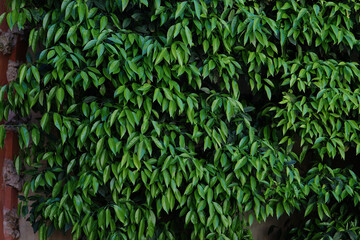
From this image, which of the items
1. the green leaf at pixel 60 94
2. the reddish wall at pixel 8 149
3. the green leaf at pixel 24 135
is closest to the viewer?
the green leaf at pixel 60 94

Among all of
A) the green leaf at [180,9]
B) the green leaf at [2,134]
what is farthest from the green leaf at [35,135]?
the green leaf at [180,9]

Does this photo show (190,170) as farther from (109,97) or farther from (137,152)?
(109,97)

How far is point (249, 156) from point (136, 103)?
0.73 meters


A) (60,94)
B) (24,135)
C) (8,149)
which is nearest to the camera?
(60,94)

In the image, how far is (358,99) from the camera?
3018mm

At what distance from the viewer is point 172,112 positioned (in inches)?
102

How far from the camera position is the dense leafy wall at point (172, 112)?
257 cm

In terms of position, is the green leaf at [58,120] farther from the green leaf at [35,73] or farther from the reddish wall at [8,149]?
the reddish wall at [8,149]

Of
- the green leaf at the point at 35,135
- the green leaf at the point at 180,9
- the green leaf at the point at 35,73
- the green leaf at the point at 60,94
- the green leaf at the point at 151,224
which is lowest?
the green leaf at the point at 151,224

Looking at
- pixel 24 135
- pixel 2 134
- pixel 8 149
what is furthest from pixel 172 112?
pixel 8 149

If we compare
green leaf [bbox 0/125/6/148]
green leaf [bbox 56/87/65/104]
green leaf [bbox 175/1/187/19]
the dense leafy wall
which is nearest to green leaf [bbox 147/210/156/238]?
the dense leafy wall

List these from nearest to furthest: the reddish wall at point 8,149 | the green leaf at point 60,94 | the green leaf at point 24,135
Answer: the green leaf at point 60,94 < the green leaf at point 24,135 < the reddish wall at point 8,149

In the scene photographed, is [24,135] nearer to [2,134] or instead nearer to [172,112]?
[2,134]

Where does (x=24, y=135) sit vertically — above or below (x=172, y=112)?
below
